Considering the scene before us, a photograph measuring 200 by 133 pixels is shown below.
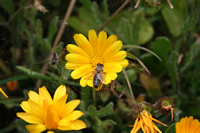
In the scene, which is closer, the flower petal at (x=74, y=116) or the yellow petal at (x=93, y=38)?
the flower petal at (x=74, y=116)

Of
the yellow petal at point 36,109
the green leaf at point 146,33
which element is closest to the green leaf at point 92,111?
the yellow petal at point 36,109

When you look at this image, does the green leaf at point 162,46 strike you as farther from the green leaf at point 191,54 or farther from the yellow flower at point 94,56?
the yellow flower at point 94,56

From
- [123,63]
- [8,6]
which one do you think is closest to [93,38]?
[123,63]

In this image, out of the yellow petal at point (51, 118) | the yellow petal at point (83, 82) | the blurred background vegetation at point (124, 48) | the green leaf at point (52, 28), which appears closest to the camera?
the yellow petal at point (51, 118)

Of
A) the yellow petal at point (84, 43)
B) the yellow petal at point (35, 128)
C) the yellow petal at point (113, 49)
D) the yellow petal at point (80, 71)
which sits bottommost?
the yellow petal at point (35, 128)

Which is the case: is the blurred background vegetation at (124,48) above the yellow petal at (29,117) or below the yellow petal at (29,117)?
above

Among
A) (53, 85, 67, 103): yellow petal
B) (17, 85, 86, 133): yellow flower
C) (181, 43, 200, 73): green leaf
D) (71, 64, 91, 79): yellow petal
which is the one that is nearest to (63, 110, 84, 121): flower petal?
(17, 85, 86, 133): yellow flower

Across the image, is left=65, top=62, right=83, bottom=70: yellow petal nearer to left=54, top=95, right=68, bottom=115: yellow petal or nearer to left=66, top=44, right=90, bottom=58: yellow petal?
left=66, top=44, right=90, bottom=58: yellow petal

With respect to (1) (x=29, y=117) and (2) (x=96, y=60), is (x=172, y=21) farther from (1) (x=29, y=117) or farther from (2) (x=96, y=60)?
(1) (x=29, y=117)
